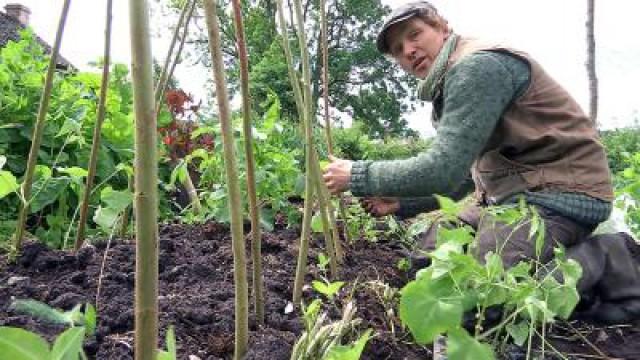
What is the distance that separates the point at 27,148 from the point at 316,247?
5.14 feet

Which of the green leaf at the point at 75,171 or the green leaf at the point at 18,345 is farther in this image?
the green leaf at the point at 75,171

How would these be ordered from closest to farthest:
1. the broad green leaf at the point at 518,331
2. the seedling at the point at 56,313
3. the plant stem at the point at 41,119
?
1. the seedling at the point at 56,313
2. the broad green leaf at the point at 518,331
3. the plant stem at the point at 41,119

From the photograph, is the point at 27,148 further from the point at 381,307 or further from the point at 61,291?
the point at 381,307

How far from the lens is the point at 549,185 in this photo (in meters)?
2.14

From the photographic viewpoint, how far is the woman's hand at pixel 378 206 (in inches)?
97.7


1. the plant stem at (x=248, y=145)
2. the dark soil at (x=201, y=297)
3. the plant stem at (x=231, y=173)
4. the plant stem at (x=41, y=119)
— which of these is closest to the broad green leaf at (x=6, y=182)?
the plant stem at (x=41, y=119)

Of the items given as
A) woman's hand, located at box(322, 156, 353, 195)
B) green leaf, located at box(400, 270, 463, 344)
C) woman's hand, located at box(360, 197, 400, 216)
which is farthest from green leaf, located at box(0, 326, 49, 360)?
woman's hand, located at box(360, 197, 400, 216)

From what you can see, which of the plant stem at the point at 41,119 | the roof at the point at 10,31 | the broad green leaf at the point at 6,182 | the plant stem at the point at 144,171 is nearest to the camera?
the plant stem at the point at 144,171

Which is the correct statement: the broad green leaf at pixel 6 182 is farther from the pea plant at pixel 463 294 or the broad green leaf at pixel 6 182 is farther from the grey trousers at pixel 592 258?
the grey trousers at pixel 592 258

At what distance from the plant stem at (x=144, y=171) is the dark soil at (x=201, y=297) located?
0.67m

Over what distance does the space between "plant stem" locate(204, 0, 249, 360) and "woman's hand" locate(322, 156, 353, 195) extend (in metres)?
0.78

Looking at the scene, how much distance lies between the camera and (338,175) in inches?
81.6

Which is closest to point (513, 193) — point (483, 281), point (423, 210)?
point (423, 210)

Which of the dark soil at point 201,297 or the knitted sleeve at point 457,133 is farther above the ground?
the knitted sleeve at point 457,133
